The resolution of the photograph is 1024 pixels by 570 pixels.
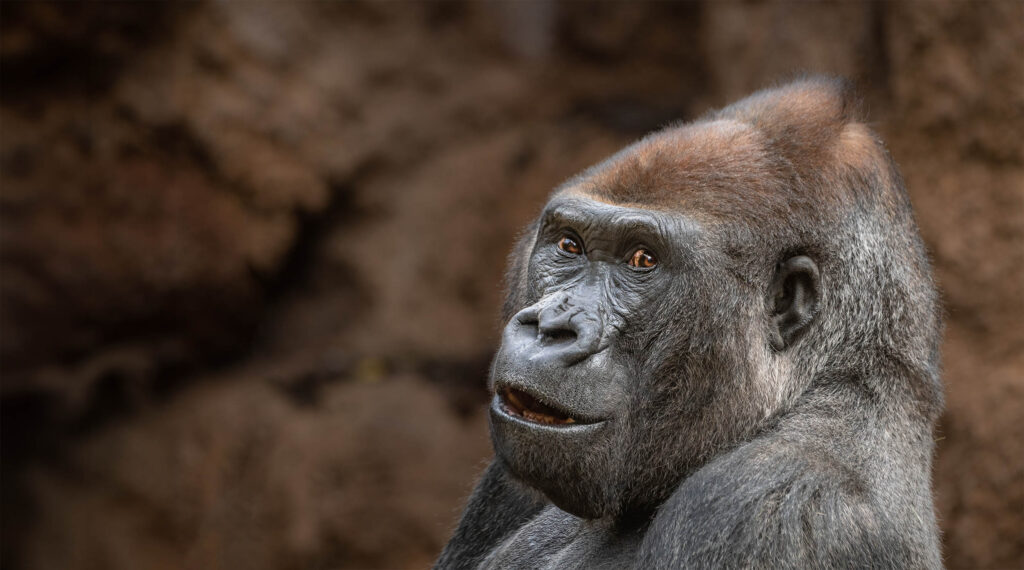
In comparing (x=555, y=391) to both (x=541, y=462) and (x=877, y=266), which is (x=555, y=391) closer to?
(x=541, y=462)

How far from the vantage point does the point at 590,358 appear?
3.11m

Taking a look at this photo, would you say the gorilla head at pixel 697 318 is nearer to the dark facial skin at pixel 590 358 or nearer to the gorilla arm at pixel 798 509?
the dark facial skin at pixel 590 358

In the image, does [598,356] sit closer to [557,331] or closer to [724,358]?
[557,331]

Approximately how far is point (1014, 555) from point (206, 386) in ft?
18.2

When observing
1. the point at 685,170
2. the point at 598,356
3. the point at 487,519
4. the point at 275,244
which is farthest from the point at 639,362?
the point at 275,244

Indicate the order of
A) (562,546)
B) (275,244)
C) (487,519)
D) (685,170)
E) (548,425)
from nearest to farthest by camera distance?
(548,425), (685,170), (562,546), (487,519), (275,244)

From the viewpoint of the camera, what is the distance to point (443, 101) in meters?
8.46

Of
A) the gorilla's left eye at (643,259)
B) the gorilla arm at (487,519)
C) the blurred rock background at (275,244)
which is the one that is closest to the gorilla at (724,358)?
the gorilla's left eye at (643,259)

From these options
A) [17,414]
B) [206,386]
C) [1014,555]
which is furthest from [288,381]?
[1014,555]

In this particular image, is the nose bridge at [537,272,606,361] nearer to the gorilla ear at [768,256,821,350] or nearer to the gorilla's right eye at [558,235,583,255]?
the gorilla's right eye at [558,235,583,255]

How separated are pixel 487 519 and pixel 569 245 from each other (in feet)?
3.53

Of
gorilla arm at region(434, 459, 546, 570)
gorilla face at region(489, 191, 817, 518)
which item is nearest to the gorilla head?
gorilla face at region(489, 191, 817, 518)

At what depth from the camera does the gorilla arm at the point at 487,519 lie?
152 inches

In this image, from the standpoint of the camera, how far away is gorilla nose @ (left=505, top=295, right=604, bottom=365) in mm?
3074
